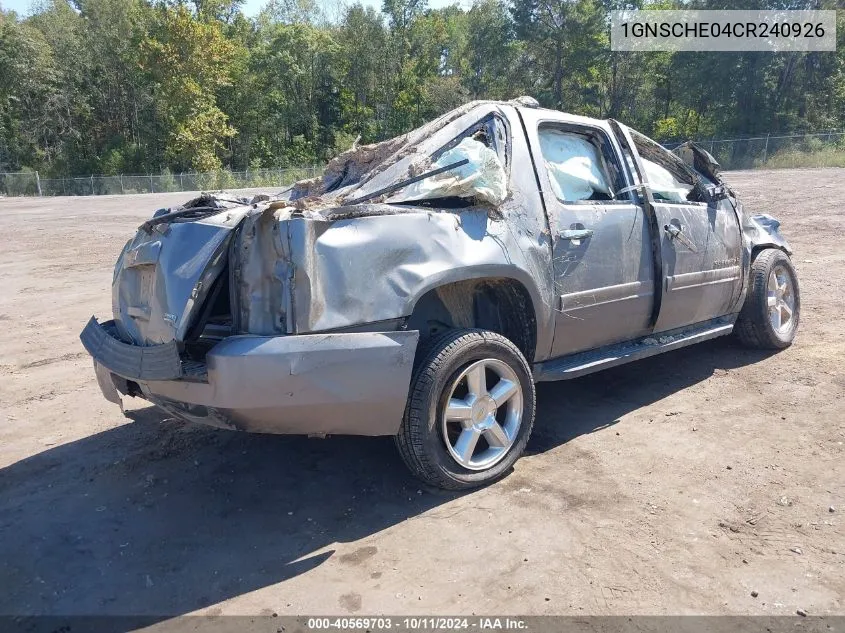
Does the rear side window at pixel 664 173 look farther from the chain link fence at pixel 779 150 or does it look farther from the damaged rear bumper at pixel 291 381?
the chain link fence at pixel 779 150

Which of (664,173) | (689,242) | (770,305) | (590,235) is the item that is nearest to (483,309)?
(590,235)

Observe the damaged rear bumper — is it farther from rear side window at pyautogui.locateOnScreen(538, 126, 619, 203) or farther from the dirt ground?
rear side window at pyautogui.locateOnScreen(538, 126, 619, 203)

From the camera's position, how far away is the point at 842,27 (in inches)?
1747

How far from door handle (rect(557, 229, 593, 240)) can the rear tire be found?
2244mm

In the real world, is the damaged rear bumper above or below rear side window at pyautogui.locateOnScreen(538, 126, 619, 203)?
below

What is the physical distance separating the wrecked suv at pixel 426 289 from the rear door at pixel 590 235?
0.04 ft

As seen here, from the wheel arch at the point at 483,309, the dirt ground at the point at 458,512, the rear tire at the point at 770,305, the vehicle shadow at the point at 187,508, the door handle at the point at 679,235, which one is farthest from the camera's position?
the rear tire at the point at 770,305

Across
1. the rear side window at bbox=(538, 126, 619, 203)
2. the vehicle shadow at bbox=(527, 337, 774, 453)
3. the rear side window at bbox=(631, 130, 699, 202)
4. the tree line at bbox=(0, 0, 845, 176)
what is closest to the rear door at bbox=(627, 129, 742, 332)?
the rear side window at bbox=(631, 130, 699, 202)

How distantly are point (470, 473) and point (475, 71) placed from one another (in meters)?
61.8

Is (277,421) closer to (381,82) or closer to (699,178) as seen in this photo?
(699,178)

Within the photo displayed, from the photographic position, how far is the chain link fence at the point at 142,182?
47.0 m

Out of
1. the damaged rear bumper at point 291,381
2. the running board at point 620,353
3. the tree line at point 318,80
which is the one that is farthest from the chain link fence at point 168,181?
the damaged rear bumper at point 291,381

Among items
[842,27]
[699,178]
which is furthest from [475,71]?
[699,178]

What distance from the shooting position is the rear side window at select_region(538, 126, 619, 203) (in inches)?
165
